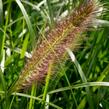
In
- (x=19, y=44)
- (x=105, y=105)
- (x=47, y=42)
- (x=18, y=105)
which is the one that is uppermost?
(x=47, y=42)

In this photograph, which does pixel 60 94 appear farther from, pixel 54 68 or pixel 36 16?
pixel 54 68

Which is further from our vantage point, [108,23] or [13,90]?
[108,23]

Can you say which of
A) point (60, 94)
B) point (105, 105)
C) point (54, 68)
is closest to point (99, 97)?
point (105, 105)

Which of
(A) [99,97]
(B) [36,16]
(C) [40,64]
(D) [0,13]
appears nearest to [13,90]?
(C) [40,64]

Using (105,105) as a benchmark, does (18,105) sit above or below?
above

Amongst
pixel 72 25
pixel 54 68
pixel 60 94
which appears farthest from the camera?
pixel 60 94

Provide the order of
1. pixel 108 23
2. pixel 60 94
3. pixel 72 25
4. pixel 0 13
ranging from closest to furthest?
pixel 72 25, pixel 0 13, pixel 108 23, pixel 60 94
